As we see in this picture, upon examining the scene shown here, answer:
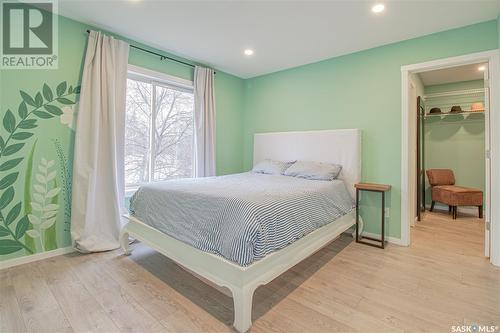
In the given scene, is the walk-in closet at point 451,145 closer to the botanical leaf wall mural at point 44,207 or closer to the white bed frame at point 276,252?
the white bed frame at point 276,252

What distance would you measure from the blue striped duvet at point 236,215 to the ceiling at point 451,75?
3249 millimetres

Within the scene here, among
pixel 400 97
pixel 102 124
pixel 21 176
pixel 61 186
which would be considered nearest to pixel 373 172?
pixel 400 97

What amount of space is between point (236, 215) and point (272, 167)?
6.75ft

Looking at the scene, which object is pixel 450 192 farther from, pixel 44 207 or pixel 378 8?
pixel 44 207

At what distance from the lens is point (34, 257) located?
2.44 meters

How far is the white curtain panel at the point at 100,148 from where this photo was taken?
262 centimetres

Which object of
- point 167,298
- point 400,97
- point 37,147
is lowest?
point 167,298

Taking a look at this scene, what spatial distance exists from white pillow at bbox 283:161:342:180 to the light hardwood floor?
0.97 metres

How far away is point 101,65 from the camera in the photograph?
272cm

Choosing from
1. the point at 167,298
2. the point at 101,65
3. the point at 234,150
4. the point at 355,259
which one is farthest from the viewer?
the point at 234,150

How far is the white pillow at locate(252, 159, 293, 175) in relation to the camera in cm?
360

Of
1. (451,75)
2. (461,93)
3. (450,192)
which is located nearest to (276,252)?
(450,192)

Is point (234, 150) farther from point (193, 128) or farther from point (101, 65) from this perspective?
point (101, 65)

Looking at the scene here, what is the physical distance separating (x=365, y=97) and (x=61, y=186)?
12.7 ft
